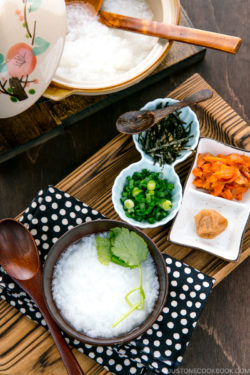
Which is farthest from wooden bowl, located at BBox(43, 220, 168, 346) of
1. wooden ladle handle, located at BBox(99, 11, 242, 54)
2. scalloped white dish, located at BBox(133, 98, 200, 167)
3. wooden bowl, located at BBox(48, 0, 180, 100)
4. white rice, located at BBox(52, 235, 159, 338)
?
wooden ladle handle, located at BBox(99, 11, 242, 54)

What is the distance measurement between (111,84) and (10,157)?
540 millimetres

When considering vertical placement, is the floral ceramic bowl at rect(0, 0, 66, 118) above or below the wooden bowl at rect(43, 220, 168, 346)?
above

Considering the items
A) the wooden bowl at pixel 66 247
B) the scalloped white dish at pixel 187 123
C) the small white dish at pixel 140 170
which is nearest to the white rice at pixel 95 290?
the wooden bowl at pixel 66 247

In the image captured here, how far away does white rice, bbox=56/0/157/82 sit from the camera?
49.2 inches

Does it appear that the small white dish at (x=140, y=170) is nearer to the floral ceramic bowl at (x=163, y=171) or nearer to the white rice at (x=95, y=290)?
the floral ceramic bowl at (x=163, y=171)

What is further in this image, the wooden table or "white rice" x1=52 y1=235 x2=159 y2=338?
the wooden table

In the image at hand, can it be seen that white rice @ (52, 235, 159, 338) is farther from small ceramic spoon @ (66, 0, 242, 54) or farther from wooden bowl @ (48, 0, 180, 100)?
small ceramic spoon @ (66, 0, 242, 54)

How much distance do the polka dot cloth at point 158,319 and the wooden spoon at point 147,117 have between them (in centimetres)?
29

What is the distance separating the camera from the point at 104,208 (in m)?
1.30

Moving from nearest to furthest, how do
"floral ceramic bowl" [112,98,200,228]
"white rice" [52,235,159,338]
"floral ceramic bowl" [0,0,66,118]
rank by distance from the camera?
"floral ceramic bowl" [0,0,66,118] < "white rice" [52,235,159,338] < "floral ceramic bowl" [112,98,200,228]

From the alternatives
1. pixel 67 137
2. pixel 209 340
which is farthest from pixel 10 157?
pixel 209 340

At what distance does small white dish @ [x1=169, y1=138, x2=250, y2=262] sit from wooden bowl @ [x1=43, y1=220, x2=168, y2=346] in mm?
156

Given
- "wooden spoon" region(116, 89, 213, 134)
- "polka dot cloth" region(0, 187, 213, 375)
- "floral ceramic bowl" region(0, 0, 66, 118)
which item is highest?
"floral ceramic bowl" region(0, 0, 66, 118)

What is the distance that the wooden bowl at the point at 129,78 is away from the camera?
44.5 inches
